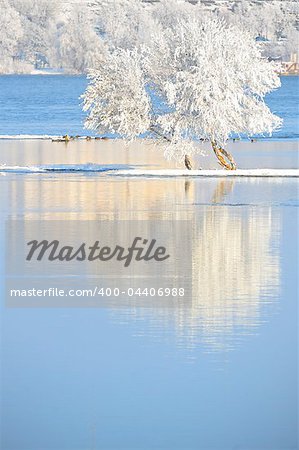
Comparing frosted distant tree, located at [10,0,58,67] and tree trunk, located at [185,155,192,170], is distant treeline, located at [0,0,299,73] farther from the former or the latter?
tree trunk, located at [185,155,192,170]

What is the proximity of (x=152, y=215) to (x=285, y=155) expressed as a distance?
20713 mm

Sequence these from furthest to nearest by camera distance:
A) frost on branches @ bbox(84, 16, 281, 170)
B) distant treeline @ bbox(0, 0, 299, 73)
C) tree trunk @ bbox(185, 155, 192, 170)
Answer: distant treeline @ bbox(0, 0, 299, 73), tree trunk @ bbox(185, 155, 192, 170), frost on branches @ bbox(84, 16, 281, 170)

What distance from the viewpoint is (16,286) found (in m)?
16.7

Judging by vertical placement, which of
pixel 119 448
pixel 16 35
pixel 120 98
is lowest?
pixel 119 448

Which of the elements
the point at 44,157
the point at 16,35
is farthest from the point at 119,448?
the point at 16,35

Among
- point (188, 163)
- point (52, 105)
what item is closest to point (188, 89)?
point (188, 163)

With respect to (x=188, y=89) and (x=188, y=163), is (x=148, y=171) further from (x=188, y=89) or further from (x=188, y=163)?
(x=188, y=89)

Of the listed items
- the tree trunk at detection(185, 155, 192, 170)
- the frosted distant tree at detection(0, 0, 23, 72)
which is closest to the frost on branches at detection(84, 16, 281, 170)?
the tree trunk at detection(185, 155, 192, 170)

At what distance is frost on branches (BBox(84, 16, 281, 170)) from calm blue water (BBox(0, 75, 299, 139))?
76.3ft

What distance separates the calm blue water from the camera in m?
67.4

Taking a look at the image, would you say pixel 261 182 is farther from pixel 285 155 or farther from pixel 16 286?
pixel 16 286

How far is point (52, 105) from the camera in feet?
338

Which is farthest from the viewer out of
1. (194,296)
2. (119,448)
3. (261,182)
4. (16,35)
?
(16,35)

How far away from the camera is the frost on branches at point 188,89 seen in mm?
34344
